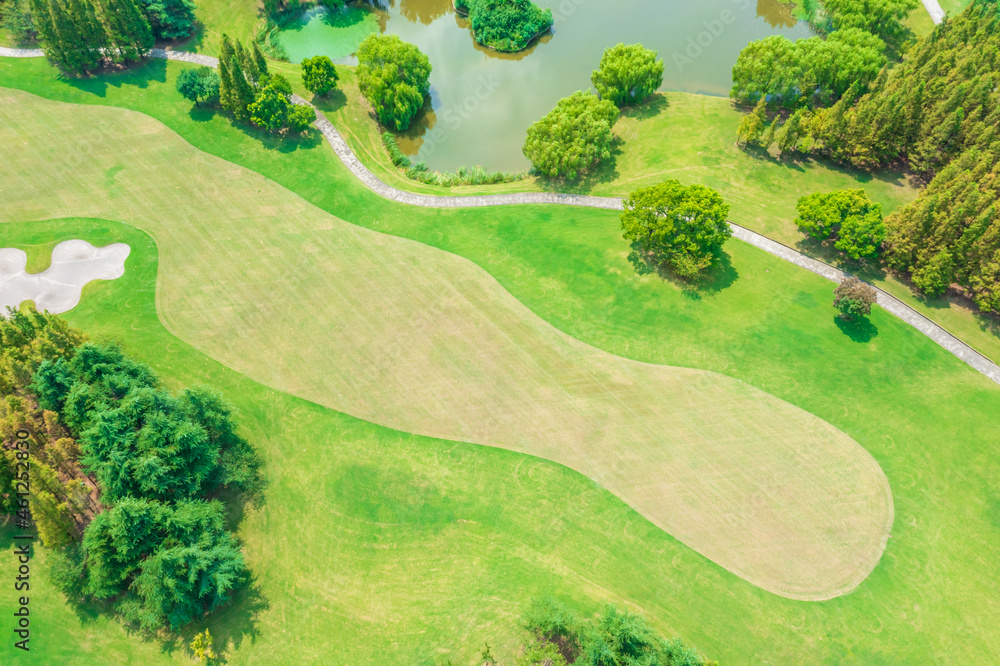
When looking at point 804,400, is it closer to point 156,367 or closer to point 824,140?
point 824,140

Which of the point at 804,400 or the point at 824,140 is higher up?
the point at 824,140

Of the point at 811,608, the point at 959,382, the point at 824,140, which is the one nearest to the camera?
the point at 811,608

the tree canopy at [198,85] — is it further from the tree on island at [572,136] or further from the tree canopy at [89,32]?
the tree on island at [572,136]

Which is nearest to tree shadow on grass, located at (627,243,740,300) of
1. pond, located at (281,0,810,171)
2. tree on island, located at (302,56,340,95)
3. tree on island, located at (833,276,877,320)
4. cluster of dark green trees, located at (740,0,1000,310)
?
tree on island, located at (833,276,877,320)

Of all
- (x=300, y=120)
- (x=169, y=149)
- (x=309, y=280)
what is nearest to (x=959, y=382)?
(x=309, y=280)

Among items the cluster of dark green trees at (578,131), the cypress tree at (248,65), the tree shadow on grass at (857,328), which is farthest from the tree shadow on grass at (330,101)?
the tree shadow on grass at (857,328)

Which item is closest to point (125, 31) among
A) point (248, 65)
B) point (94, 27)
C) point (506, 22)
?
point (94, 27)
